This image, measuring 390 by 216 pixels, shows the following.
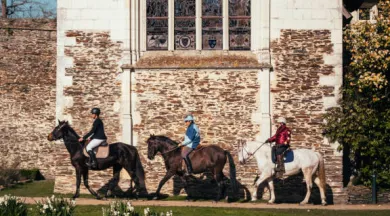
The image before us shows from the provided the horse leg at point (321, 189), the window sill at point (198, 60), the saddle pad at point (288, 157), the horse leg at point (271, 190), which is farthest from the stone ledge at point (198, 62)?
the horse leg at point (321, 189)

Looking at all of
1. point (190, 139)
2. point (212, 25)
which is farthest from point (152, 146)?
point (212, 25)

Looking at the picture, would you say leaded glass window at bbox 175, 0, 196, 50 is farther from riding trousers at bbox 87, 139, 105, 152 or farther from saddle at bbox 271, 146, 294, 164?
saddle at bbox 271, 146, 294, 164

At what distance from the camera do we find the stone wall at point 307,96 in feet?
71.7

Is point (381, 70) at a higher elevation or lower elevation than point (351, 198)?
higher

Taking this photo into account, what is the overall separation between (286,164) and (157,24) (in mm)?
5630

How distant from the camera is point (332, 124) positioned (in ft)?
70.6

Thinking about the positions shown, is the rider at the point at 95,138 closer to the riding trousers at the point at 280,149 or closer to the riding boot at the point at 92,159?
the riding boot at the point at 92,159

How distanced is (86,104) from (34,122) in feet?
21.4

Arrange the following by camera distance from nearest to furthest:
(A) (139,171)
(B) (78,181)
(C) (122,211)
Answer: (C) (122,211) < (B) (78,181) < (A) (139,171)

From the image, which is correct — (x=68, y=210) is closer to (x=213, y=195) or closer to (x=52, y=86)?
(x=213, y=195)

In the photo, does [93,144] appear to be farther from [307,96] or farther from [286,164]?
[307,96]

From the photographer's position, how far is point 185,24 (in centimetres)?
2247

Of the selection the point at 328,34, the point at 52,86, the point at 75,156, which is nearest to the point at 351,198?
the point at 328,34

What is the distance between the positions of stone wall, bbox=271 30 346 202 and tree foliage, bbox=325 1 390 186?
360mm
